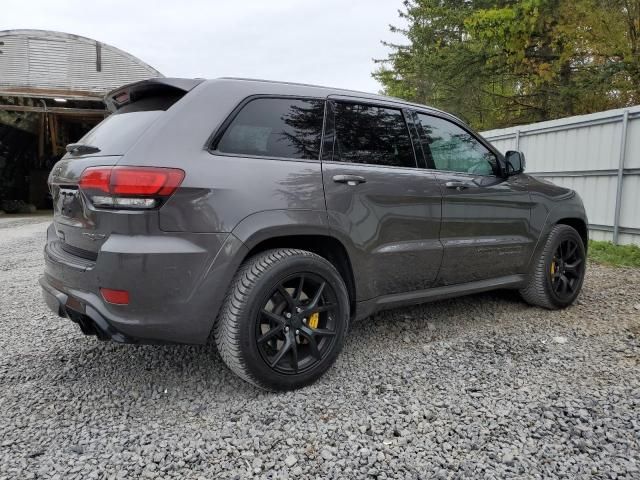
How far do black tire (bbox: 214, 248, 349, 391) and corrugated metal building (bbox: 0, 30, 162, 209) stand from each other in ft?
45.3

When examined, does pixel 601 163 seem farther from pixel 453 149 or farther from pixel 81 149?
pixel 81 149

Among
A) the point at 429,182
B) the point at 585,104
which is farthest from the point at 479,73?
the point at 429,182

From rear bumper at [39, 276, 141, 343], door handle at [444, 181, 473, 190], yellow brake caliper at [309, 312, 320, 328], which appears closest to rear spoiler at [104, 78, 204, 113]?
rear bumper at [39, 276, 141, 343]

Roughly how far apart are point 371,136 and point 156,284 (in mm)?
1670

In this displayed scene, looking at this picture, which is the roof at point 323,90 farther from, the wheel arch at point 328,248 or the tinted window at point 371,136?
the wheel arch at point 328,248

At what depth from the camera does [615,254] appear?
6574 mm

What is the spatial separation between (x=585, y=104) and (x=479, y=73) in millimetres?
3098

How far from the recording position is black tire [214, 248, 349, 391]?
238 centimetres

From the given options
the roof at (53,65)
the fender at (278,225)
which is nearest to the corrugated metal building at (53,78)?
the roof at (53,65)

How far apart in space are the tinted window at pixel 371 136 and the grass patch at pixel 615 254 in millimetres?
4575

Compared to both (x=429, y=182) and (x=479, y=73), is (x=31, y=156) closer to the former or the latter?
(x=479, y=73)

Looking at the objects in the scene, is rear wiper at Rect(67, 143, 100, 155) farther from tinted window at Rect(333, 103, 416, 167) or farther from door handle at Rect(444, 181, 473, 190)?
door handle at Rect(444, 181, 473, 190)

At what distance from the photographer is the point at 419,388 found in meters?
2.65

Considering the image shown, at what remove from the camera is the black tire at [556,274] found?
13.1 feet
